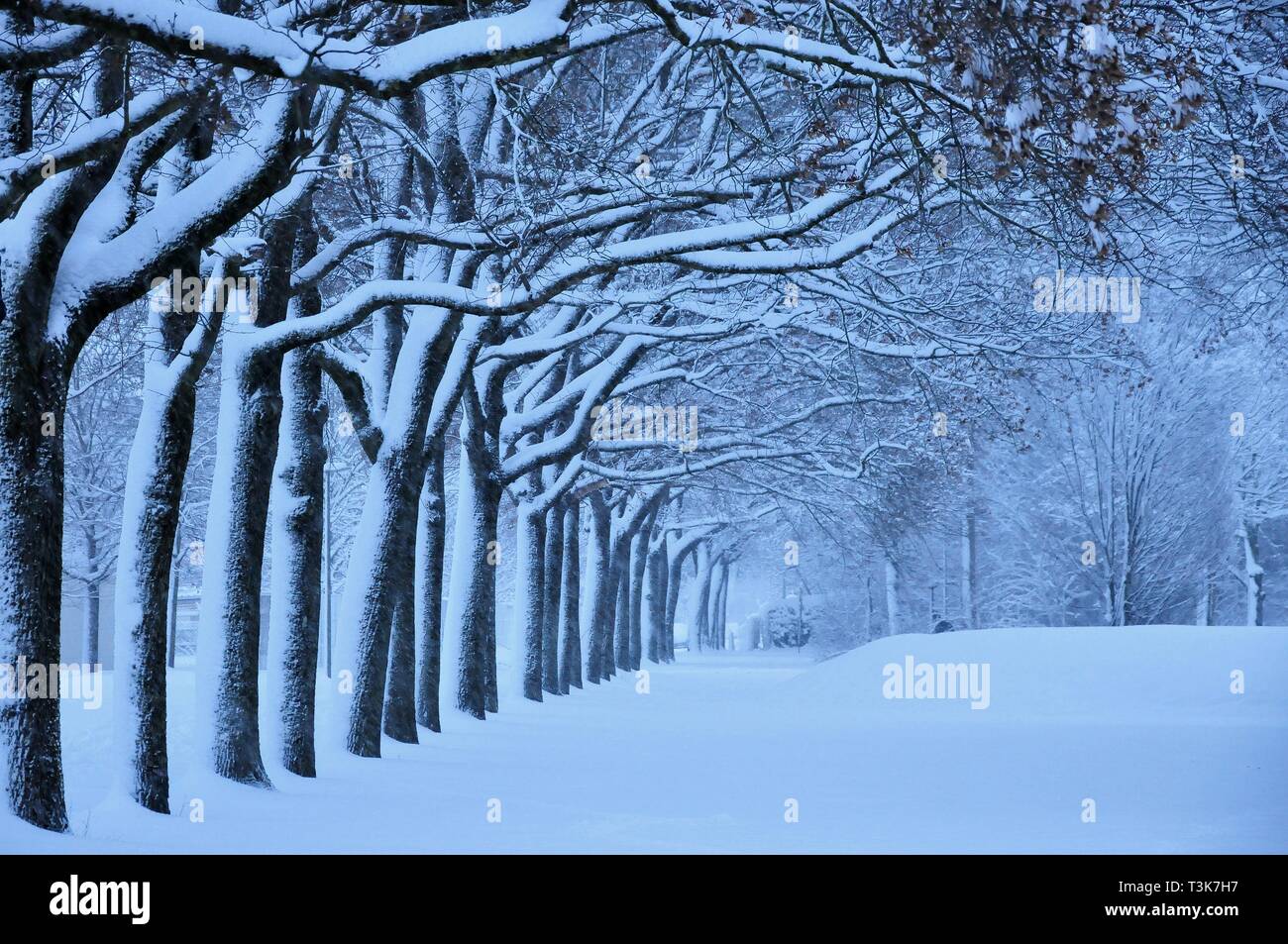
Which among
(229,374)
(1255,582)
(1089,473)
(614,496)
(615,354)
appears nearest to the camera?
(229,374)

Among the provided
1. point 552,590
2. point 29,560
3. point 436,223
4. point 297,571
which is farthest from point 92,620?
point 29,560

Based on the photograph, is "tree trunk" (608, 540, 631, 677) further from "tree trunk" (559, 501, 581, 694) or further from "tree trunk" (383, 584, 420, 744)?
"tree trunk" (383, 584, 420, 744)

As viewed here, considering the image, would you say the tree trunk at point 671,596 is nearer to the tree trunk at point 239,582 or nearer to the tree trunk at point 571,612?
the tree trunk at point 571,612

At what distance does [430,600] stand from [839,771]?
272 inches

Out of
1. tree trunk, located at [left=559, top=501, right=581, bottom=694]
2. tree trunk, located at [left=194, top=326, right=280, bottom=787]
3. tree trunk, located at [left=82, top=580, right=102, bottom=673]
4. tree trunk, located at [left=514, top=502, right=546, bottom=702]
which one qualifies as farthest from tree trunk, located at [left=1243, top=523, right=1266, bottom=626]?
tree trunk, located at [left=194, top=326, right=280, bottom=787]

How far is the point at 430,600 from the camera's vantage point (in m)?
20.4

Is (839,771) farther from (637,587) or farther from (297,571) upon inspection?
(637,587)

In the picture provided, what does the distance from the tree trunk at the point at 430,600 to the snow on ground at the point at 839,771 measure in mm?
644

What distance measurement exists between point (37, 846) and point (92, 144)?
3.99 m

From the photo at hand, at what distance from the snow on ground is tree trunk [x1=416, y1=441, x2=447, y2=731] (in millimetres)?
644

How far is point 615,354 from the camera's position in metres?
21.7

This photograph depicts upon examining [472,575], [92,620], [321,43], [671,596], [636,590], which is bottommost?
[671,596]
